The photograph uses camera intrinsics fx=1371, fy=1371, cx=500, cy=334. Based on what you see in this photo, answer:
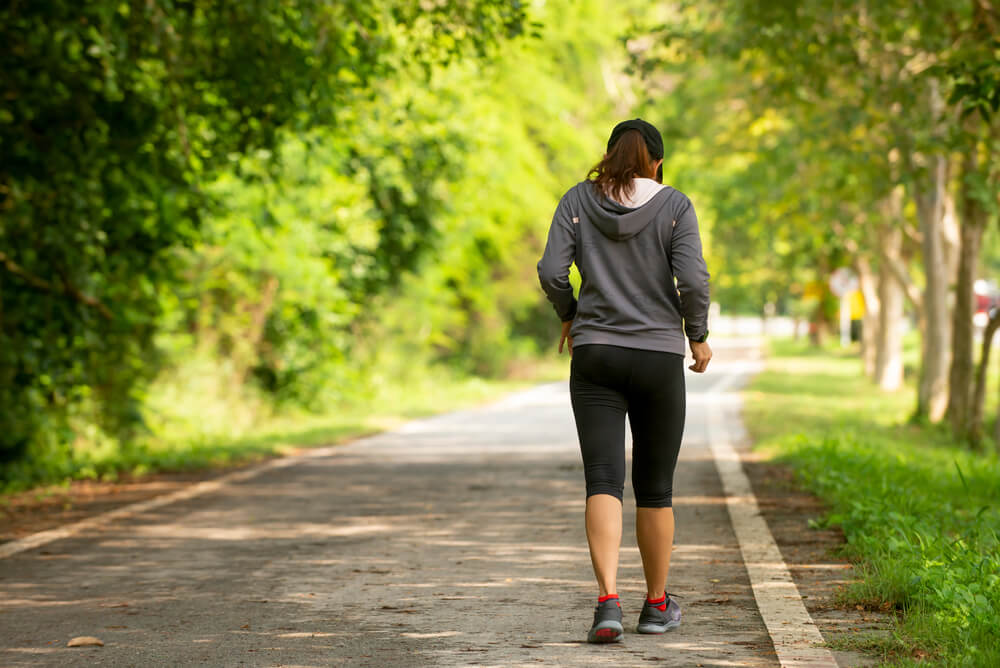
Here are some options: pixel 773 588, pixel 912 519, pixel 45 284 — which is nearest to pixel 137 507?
pixel 45 284

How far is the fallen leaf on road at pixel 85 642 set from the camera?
5.38 meters

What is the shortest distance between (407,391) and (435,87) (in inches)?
364

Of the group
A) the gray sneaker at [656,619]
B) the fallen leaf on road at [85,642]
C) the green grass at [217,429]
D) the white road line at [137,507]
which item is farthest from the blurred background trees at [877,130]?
the green grass at [217,429]

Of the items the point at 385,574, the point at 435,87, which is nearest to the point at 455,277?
the point at 435,87

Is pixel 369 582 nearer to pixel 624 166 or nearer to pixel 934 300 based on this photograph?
pixel 624 166

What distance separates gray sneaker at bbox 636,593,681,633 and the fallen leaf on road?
212 cm

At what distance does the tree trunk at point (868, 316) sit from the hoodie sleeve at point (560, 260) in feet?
91.3

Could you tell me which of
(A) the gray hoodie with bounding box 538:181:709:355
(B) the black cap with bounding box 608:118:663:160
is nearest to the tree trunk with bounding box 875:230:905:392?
(B) the black cap with bounding box 608:118:663:160

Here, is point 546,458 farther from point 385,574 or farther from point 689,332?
point 689,332

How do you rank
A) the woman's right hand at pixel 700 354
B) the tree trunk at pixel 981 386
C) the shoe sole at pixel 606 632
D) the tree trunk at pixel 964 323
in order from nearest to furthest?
the shoe sole at pixel 606 632, the woman's right hand at pixel 700 354, the tree trunk at pixel 981 386, the tree trunk at pixel 964 323

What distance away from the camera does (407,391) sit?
26297mm

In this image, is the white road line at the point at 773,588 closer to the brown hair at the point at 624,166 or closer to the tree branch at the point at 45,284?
the brown hair at the point at 624,166

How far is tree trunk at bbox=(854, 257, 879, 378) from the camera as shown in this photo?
3253 cm

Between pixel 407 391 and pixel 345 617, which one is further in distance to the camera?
pixel 407 391
